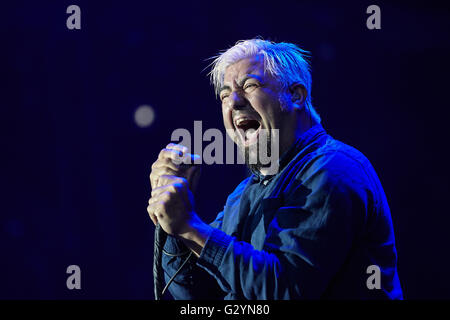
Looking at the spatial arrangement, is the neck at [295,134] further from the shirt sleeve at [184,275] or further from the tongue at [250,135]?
the shirt sleeve at [184,275]

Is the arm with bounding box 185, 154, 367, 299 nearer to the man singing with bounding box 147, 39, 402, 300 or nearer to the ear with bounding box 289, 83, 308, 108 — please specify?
the man singing with bounding box 147, 39, 402, 300

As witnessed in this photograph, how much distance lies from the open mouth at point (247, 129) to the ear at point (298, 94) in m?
0.13

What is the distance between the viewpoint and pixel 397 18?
7.11 ft

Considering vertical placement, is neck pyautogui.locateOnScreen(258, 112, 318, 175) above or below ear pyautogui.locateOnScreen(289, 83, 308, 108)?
below

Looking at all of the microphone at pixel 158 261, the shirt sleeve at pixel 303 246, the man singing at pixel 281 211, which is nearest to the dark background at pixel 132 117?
the man singing at pixel 281 211

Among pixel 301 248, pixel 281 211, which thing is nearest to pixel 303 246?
pixel 301 248

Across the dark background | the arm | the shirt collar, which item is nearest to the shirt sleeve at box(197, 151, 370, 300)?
the arm

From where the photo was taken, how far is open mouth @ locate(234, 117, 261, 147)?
1242 millimetres

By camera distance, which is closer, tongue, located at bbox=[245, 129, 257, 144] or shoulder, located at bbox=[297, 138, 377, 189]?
shoulder, located at bbox=[297, 138, 377, 189]

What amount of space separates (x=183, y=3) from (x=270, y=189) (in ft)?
4.54

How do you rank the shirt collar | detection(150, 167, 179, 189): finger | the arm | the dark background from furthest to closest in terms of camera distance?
the dark background, the shirt collar, detection(150, 167, 179, 189): finger, the arm

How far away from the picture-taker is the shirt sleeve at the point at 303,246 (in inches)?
36.9

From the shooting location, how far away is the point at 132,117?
2.22 meters

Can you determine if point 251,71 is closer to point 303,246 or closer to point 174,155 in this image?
point 174,155
